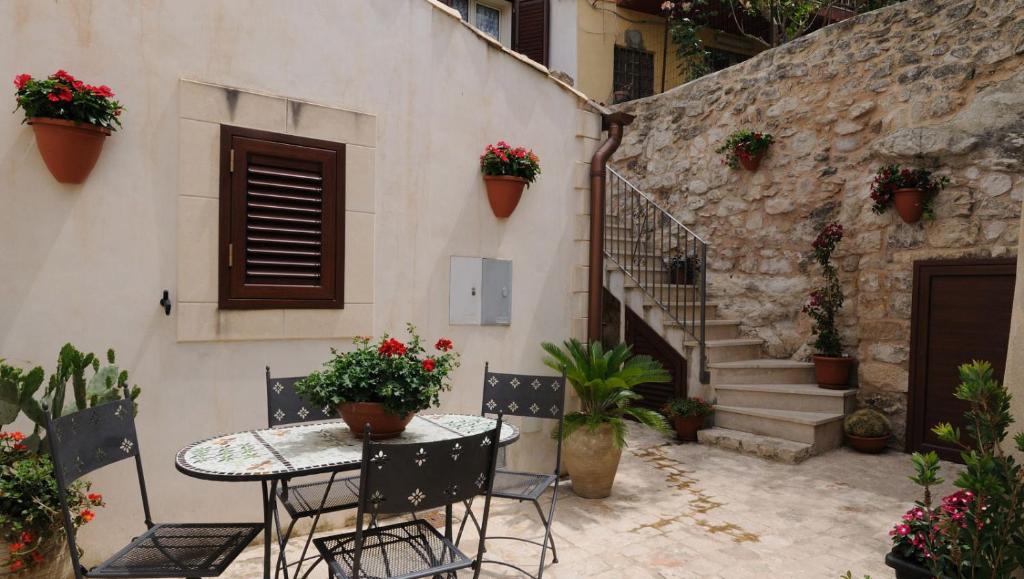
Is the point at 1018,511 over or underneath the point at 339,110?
underneath

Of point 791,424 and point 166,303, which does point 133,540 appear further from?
point 791,424

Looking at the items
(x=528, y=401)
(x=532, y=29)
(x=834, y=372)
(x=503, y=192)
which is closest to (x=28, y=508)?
(x=528, y=401)

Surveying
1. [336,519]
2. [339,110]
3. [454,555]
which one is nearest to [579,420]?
[336,519]

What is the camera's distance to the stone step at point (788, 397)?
6.16 m

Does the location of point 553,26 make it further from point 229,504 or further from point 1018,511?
point 1018,511

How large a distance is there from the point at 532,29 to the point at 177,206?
317 inches

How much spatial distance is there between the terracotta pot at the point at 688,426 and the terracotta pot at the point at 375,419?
4.37 m

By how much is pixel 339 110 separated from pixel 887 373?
5418 mm

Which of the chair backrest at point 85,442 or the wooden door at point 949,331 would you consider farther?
the wooden door at point 949,331

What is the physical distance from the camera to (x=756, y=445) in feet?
19.2

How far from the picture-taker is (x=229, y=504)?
357 centimetres

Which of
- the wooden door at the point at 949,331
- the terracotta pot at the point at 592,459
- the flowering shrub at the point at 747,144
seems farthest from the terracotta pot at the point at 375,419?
the flowering shrub at the point at 747,144

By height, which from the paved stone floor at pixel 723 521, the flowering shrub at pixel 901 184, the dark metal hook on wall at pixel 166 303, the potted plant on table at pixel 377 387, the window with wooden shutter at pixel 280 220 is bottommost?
the paved stone floor at pixel 723 521

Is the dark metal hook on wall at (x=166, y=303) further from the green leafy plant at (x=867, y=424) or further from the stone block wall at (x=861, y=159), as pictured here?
the stone block wall at (x=861, y=159)
